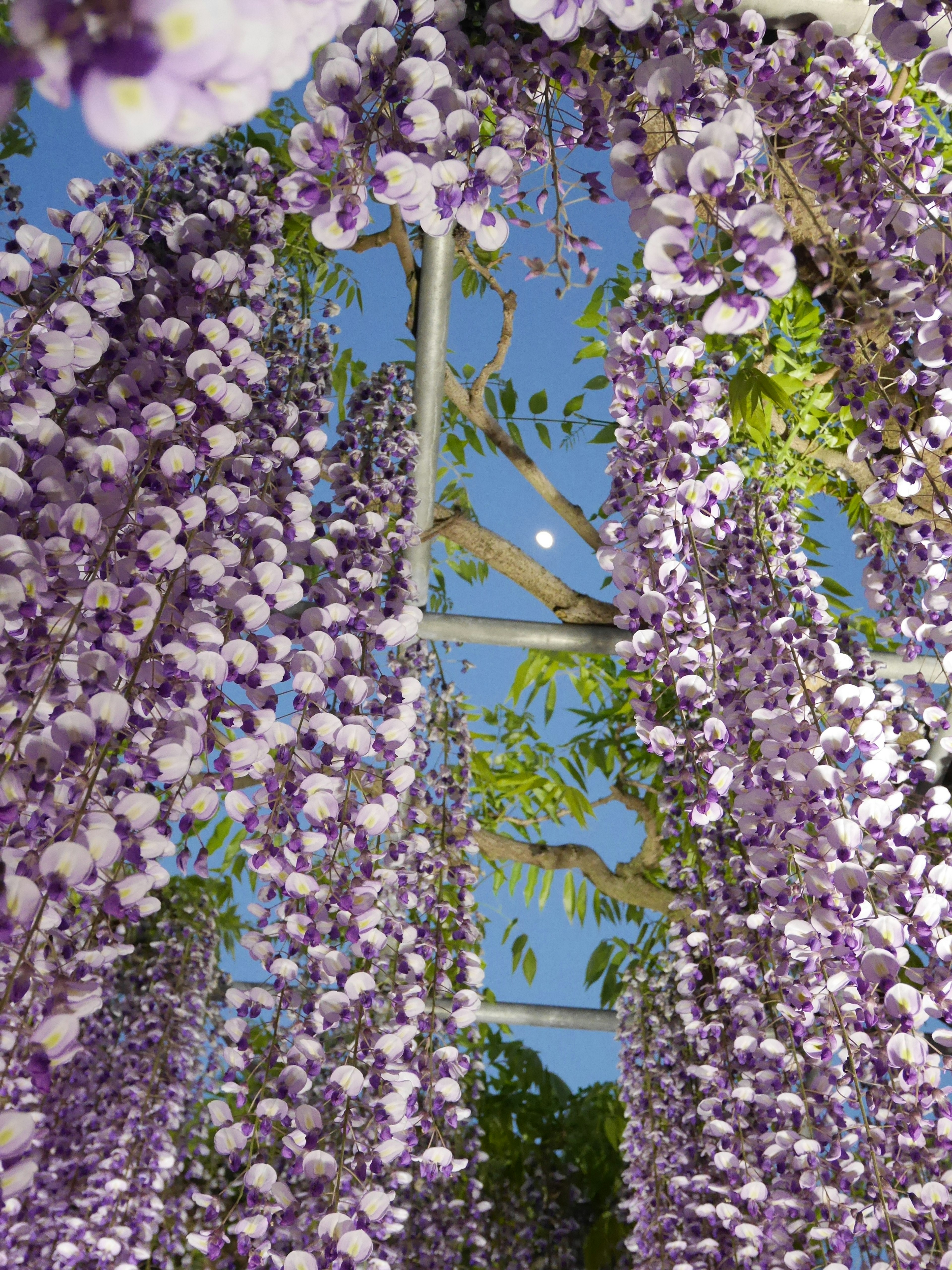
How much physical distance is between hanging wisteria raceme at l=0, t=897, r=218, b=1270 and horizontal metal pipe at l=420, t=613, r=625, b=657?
1291 mm

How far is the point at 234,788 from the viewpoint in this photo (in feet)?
3.97

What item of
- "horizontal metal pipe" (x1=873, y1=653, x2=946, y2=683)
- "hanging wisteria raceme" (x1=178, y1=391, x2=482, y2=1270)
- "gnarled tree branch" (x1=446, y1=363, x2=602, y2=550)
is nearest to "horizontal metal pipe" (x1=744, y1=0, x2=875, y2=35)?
"hanging wisteria raceme" (x1=178, y1=391, x2=482, y2=1270)

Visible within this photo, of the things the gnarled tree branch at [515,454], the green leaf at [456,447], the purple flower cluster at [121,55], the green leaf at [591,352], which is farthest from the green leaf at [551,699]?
the purple flower cluster at [121,55]

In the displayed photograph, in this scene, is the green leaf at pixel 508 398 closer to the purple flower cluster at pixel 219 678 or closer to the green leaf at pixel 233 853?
the purple flower cluster at pixel 219 678

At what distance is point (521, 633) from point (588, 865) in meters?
0.99

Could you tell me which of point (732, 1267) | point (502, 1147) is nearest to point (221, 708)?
point (732, 1267)

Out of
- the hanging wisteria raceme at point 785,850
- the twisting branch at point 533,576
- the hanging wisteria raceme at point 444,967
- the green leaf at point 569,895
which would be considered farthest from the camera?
the green leaf at point 569,895

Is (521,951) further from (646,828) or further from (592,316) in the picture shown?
(592,316)

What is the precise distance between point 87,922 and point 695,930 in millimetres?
1339

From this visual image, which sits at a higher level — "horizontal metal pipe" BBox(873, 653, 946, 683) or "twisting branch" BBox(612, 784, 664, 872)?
"horizontal metal pipe" BBox(873, 653, 946, 683)

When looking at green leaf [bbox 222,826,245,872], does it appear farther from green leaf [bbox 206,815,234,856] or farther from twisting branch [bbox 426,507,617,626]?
twisting branch [bbox 426,507,617,626]

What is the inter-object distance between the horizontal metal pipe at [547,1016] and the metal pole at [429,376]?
156 centimetres

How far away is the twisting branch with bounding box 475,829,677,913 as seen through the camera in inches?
107

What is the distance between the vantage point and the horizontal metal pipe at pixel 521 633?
2.16 metres
